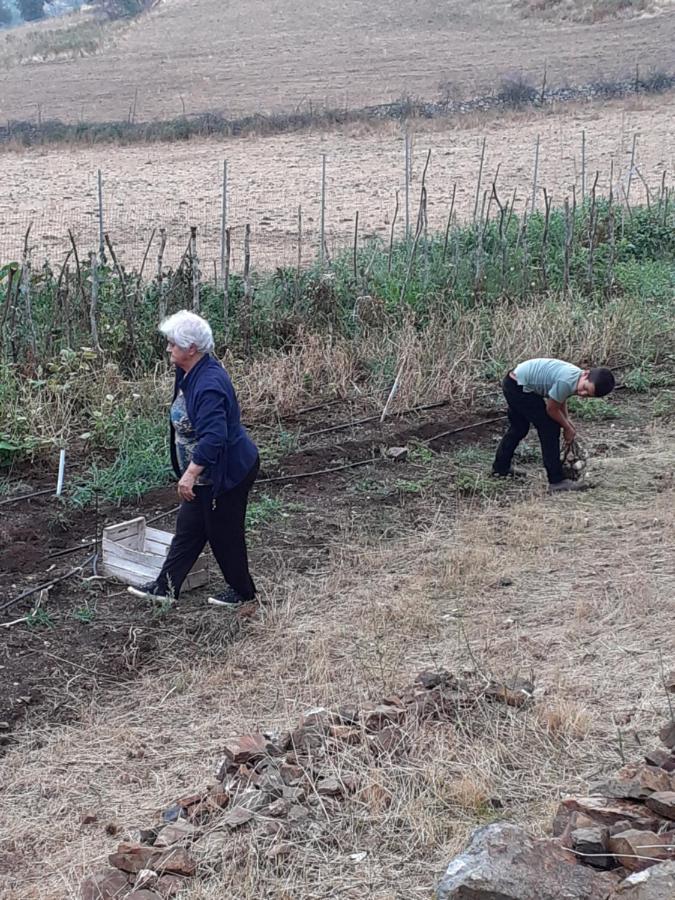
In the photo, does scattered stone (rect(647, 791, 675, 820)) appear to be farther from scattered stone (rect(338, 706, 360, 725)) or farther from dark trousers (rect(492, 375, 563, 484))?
dark trousers (rect(492, 375, 563, 484))

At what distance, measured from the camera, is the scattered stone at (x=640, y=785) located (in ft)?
11.8

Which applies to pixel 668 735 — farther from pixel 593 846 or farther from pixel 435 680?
pixel 435 680

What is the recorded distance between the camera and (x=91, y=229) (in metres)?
18.7

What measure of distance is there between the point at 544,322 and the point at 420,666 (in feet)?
19.5

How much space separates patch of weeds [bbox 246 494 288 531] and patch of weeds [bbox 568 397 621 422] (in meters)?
3.11

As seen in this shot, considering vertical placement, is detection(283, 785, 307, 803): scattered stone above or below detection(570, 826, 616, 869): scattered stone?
below

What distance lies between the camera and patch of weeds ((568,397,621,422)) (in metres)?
9.20

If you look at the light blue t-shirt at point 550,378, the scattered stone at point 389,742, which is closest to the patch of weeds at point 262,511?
the light blue t-shirt at point 550,378

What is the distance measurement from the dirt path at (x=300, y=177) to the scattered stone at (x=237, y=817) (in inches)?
444

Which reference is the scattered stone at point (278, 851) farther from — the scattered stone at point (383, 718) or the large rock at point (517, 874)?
the scattered stone at point (383, 718)

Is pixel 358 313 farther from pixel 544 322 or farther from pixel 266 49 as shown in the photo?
pixel 266 49

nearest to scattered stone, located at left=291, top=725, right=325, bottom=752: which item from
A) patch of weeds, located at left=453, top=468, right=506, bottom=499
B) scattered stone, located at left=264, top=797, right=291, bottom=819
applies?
scattered stone, located at left=264, top=797, right=291, bottom=819

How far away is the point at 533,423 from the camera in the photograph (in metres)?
7.48

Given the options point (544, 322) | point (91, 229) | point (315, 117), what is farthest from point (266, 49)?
point (544, 322)
